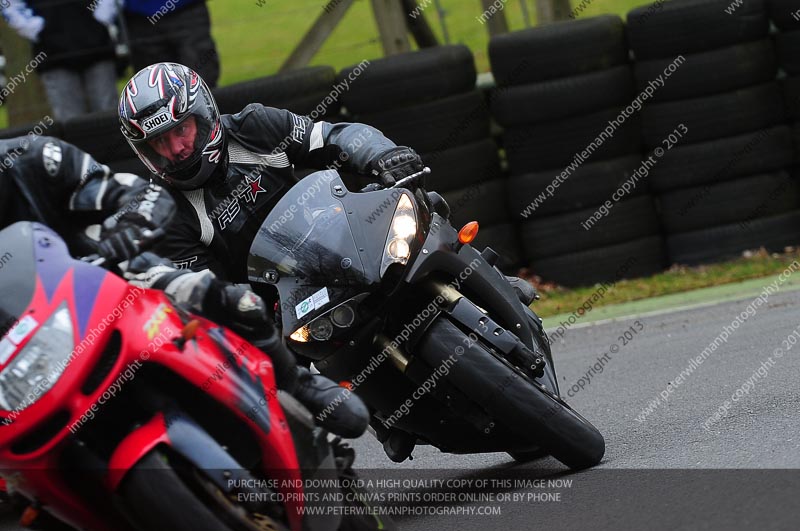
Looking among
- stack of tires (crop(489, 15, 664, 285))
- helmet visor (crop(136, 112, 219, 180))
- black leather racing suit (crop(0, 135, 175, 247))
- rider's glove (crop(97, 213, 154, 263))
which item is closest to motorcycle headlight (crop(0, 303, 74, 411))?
rider's glove (crop(97, 213, 154, 263))

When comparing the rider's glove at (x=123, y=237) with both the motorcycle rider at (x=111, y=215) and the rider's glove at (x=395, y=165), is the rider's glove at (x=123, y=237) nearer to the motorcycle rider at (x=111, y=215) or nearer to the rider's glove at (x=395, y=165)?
the motorcycle rider at (x=111, y=215)

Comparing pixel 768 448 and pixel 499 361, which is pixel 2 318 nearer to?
pixel 499 361

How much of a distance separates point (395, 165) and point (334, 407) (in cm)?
137

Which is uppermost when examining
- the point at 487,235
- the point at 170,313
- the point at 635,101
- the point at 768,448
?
the point at 170,313

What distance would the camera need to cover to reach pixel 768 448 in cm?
475

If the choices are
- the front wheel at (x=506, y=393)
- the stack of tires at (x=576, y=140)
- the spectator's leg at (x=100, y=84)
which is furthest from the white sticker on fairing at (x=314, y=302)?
the spectator's leg at (x=100, y=84)

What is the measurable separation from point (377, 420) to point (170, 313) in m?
1.91

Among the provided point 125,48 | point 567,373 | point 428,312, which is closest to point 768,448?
point 428,312

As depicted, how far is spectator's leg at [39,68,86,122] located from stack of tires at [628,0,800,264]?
4043 millimetres

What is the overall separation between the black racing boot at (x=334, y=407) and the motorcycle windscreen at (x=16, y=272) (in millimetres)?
1021

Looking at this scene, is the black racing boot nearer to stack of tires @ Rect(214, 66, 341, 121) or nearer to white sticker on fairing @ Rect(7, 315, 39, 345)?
white sticker on fairing @ Rect(7, 315, 39, 345)

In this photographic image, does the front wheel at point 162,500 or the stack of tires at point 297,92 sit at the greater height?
the front wheel at point 162,500

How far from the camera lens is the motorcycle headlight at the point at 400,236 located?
4.86 metres

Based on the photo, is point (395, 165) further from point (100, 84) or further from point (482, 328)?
point (100, 84)
